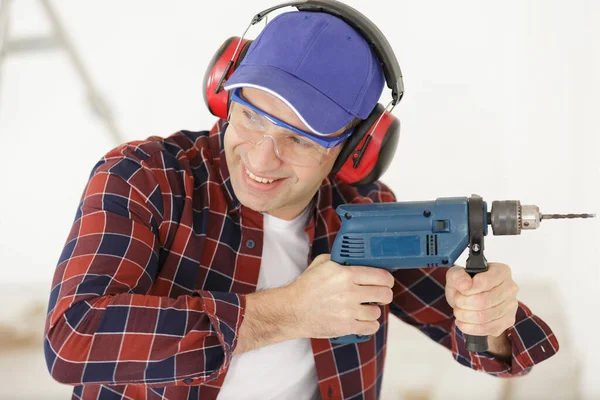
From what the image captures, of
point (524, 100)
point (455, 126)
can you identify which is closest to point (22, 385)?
point (455, 126)

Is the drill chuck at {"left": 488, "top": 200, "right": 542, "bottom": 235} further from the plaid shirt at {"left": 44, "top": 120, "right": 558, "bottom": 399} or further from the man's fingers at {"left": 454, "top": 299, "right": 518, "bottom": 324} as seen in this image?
the plaid shirt at {"left": 44, "top": 120, "right": 558, "bottom": 399}

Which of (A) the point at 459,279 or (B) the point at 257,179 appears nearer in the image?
(A) the point at 459,279

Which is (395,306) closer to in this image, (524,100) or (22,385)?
(524,100)

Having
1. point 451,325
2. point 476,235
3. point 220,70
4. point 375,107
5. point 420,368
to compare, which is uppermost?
point 220,70

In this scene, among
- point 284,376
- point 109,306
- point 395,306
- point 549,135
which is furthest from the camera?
point 549,135

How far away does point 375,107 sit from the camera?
156 cm

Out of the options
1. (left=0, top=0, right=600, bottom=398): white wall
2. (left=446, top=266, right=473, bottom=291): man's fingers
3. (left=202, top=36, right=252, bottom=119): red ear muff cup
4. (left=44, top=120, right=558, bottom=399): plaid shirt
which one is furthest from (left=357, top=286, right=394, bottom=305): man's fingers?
(left=0, top=0, right=600, bottom=398): white wall

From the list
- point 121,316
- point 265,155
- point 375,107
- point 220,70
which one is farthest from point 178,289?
point 375,107

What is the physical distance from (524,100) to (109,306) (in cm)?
164

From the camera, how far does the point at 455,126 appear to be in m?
2.46

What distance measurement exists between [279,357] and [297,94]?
637 mm

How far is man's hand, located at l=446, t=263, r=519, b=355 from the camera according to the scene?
55.1 inches

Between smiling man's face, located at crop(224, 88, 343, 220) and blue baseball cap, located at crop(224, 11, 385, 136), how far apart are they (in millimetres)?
47

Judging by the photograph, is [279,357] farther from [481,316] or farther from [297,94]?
[297,94]
